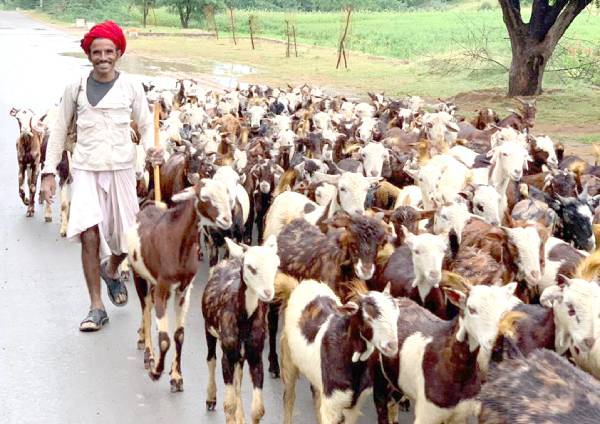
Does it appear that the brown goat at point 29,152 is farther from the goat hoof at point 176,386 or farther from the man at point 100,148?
the goat hoof at point 176,386

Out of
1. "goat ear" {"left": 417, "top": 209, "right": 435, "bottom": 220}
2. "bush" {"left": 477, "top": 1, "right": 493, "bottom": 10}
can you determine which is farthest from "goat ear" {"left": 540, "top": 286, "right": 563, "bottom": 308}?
"bush" {"left": 477, "top": 1, "right": 493, "bottom": 10}

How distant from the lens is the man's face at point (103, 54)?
6.88 m

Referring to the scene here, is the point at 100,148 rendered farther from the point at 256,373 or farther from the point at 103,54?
the point at 256,373

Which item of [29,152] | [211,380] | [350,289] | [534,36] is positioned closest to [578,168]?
[350,289]

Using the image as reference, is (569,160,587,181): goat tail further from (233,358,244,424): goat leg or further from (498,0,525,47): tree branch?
(498,0,525,47): tree branch

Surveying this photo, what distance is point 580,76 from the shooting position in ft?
82.1

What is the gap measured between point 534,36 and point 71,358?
16.9m

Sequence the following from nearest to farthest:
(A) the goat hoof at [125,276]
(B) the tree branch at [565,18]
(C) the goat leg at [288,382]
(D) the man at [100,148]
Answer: (C) the goat leg at [288,382], (D) the man at [100,148], (A) the goat hoof at [125,276], (B) the tree branch at [565,18]

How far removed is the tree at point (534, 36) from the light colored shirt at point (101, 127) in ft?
51.6

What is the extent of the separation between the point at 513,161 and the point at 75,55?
2969 centimetres

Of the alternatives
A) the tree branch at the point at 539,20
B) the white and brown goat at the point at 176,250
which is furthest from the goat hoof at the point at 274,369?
the tree branch at the point at 539,20

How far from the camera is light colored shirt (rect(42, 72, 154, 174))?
7016 millimetres

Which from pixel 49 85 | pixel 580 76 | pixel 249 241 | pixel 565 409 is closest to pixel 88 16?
pixel 49 85

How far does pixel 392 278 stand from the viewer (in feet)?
20.6
